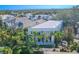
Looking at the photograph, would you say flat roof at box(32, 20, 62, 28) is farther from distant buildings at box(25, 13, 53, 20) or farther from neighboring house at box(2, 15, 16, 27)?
neighboring house at box(2, 15, 16, 27)

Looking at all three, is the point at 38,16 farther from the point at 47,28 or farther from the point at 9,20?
the point at 9,20

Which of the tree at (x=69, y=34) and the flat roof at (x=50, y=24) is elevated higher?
the flat roof at (x=50, y=24)

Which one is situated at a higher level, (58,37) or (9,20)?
(9,20)

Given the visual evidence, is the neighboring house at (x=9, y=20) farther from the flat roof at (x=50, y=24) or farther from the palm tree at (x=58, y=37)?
the palm tree at (x=58, y=37)

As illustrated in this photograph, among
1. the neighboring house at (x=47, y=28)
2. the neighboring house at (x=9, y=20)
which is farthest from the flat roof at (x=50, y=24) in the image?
the neighboring house at (x=9, y=20)

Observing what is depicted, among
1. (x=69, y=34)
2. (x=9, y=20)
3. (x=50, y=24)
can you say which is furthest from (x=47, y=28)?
(x=9, y=20)

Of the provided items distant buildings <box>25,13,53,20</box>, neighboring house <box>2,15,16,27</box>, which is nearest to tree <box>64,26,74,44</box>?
distant buildings <box>25,13,53,20</box>

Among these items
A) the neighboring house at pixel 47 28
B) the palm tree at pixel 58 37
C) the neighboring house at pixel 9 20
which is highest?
the neighboring house at pixel 9 20

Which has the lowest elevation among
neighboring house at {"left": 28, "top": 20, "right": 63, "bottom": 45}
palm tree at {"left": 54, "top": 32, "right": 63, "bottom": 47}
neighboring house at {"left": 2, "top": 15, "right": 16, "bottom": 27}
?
palm tree at {"left": 54, "top": 32, "right": 63, "bottom": 47}

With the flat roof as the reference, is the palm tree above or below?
below
